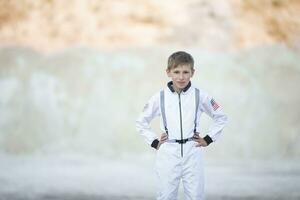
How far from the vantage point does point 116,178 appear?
513cm

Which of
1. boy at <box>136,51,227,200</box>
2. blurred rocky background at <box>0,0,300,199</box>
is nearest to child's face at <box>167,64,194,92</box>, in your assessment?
boy at <box>136,51,227,200</box>

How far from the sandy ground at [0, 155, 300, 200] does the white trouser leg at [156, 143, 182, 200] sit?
1.73 metres

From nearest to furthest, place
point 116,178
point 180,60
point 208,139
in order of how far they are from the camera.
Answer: point 180,60 < point 208,139 < point 116,178

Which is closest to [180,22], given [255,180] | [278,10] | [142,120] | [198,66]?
[198,66]

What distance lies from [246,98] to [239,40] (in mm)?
534

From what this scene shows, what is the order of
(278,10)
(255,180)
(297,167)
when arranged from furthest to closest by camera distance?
(278,10) < (297,167) < (255,180)

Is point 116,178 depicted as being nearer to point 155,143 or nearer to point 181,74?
point 155,143

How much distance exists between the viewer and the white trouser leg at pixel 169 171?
2.74 m

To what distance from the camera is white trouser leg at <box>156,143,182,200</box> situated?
108 inches

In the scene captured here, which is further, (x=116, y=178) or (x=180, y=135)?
(x=116, y=178)

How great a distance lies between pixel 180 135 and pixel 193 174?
17cm

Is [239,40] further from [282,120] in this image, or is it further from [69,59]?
[69,59]

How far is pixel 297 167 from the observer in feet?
18.0

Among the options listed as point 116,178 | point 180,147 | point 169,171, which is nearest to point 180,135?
point 180,147
